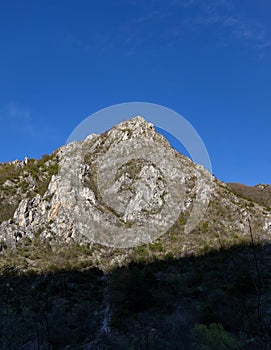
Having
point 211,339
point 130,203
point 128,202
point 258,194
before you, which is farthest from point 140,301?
point 258,194

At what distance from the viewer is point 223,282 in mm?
28703

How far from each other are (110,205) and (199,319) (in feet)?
88.2

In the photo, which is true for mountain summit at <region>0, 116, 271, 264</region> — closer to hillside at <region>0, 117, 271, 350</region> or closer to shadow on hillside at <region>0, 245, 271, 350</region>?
hillside at <region>0, 117, 271, 350</region>

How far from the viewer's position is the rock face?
4091 centimetres

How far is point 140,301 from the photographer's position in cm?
2630

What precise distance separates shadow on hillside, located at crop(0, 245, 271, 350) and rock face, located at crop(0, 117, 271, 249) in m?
5.91

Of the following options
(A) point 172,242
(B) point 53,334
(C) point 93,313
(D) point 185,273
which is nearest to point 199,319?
(B) point 53,334

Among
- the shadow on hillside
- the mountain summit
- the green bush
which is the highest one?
the mountain summit

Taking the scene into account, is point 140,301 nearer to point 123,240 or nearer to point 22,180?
point 123,240

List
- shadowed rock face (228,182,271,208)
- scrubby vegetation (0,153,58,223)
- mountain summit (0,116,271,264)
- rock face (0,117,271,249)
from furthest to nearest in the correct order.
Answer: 1. shadowed rock face (228,182,271,208)
2. scrubby vegetation (0,153,58,223)
3. rock face (0,117,271,249)
4. mountain summit (0,116,271,264)

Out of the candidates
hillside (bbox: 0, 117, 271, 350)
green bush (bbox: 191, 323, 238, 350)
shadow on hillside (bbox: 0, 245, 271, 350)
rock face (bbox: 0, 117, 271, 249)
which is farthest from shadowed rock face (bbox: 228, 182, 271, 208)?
green bush (bbox: 191, 323, 238, 350)

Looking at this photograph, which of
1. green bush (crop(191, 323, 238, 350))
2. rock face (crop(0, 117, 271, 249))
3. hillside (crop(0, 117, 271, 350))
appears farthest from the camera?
rock face (crop(0, 117, 271, 249))

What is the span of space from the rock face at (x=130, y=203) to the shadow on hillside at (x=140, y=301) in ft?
19.4

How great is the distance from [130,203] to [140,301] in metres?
18.5
